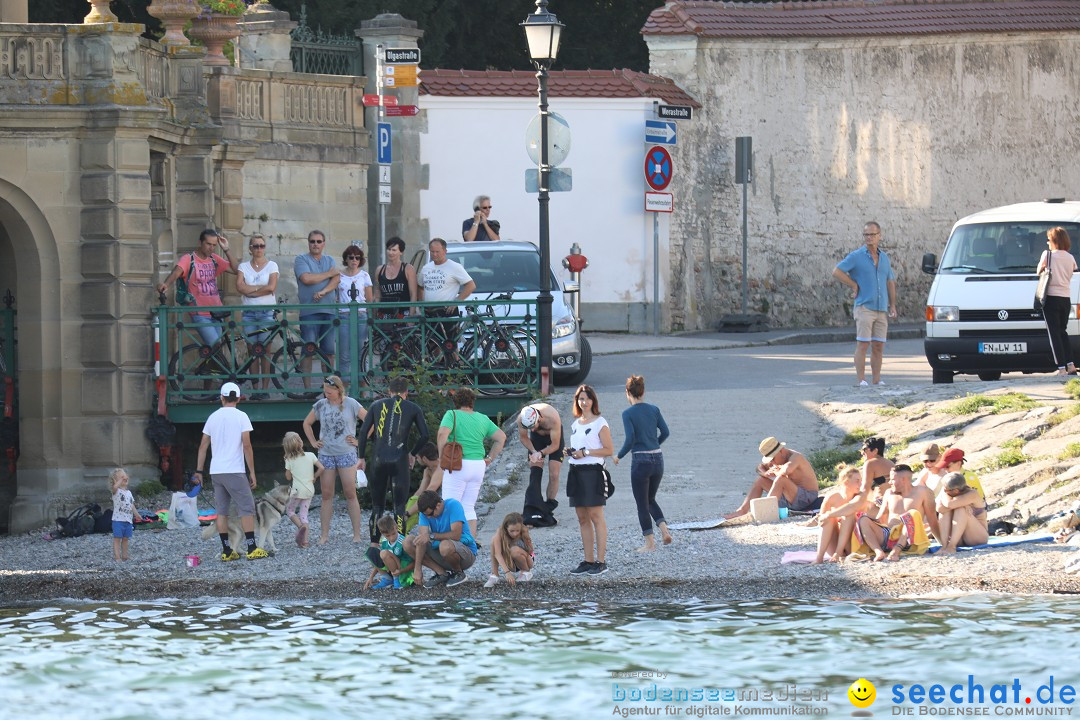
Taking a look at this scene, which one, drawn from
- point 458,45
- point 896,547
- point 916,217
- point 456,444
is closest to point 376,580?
point 456,444

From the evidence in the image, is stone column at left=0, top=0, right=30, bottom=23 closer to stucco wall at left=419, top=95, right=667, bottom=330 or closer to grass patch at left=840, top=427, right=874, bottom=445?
stucco wall at left=419, top=95, right=667, bottom=330

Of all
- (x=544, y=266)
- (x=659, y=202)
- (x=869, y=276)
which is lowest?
(x=869, y=276)

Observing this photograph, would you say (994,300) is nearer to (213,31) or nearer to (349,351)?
(349,351)

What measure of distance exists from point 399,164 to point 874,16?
340 inches

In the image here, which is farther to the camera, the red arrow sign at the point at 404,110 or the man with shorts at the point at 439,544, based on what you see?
the red arrow sign at the point at 404,110

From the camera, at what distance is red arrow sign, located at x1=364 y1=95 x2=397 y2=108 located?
25688mm

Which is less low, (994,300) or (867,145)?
(867,145)

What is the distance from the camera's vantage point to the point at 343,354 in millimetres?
20578

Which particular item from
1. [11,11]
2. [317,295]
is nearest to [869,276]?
[317,295]

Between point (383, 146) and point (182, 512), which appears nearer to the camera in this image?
point (182, 512)

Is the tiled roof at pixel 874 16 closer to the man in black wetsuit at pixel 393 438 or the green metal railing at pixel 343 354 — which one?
the green metal railing at pixel 343 354

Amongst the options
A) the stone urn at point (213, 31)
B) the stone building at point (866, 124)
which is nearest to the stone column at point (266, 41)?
the stone urn at point (213, 31)

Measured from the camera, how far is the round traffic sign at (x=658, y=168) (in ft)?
94.9

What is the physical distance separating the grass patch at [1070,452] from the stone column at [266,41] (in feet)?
43.7
